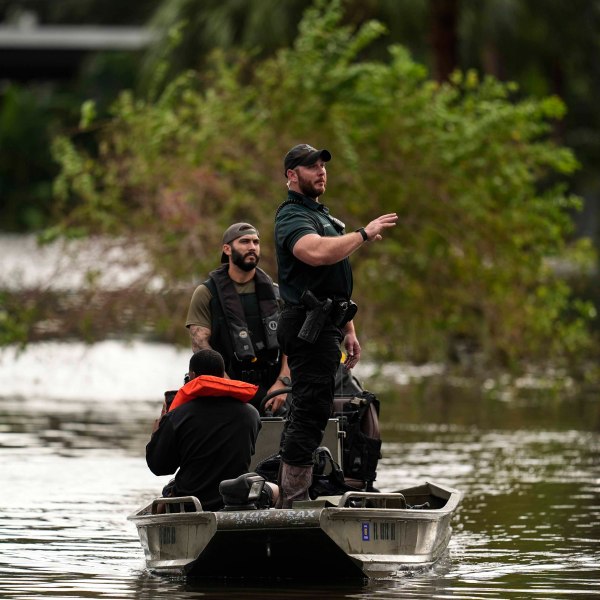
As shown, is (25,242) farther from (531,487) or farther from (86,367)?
(531,487)

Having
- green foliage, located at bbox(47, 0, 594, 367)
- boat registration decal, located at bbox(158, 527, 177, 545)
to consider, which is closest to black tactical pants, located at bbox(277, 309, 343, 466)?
boat registration decal, located at bbox(158, 527, 177, 545)

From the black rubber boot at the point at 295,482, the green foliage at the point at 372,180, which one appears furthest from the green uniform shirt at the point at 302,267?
the green foliage at the point at 372,180

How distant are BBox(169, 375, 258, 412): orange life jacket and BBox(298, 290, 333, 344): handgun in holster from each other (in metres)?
0.45

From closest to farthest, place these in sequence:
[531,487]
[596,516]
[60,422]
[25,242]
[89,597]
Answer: [89,597]
[596,516]
[531,487]
[60,422]
[25,242]

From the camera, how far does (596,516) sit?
14383 millimetres

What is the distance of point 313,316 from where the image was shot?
35.6 ft

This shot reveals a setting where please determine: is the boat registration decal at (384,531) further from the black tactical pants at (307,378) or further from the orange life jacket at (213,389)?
the orange life jacket at (213,389)

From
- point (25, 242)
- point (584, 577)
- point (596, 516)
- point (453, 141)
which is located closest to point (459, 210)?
point (453, 141)

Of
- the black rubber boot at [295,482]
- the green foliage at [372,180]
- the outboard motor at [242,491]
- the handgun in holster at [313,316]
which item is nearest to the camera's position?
the outboard motor at [242,491]

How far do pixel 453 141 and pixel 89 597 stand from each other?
13295 mm

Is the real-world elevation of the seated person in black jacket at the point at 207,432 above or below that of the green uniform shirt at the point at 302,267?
below

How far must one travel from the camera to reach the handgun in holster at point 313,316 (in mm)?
10852

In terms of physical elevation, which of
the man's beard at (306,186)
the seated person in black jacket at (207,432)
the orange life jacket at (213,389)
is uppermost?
the man's beard at (306,186)

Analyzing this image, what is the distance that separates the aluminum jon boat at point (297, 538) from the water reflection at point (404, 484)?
0.12 m
